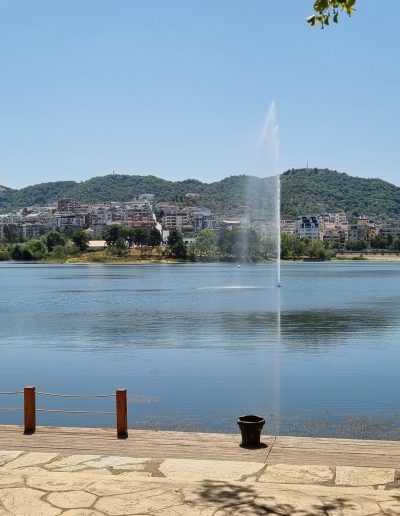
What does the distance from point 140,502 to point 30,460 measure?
9.11 ft

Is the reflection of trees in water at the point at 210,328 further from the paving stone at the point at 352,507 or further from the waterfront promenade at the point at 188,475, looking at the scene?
the paving stone at the point at 352,507

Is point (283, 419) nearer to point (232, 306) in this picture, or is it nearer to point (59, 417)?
point (59, 417)

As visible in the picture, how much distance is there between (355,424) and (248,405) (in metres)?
3.37

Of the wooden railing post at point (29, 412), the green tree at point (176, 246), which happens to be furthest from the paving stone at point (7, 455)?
the green tree at point (176, 246)

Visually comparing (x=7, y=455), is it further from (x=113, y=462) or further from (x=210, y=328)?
(x=210, y=328)

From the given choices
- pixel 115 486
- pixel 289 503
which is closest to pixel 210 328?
pixel 115 486

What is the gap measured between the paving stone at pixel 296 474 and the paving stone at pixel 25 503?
289 cm

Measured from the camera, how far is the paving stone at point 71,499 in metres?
8.08

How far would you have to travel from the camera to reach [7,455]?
1065 cm

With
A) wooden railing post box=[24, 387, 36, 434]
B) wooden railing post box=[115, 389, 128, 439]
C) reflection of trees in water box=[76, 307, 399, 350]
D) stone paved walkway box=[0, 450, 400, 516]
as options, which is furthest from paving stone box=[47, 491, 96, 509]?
reflection of trees in water box=[76, 307, 399, 350]

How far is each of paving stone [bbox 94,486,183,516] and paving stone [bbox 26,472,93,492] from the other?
640mm

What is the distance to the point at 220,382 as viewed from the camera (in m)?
22.6

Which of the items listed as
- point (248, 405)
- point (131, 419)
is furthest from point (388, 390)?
point (131, 419)

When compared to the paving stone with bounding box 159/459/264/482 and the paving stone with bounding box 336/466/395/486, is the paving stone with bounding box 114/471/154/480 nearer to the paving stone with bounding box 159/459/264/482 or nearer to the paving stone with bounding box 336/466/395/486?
the paving stone with bounding box 159/459/264/482
